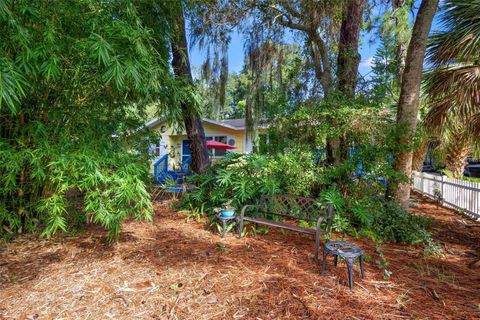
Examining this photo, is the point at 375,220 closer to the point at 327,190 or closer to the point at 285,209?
the point at 327,190

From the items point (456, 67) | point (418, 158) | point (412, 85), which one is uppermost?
point (456, 67)

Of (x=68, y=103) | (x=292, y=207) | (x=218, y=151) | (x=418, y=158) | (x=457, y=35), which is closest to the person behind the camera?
(x=68, y=103)

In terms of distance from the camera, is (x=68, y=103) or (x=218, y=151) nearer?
(x=68, y=103)

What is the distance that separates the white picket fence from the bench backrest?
11.5 ft

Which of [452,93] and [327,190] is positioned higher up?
[452,93]

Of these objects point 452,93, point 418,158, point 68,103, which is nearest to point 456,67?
point 452,93

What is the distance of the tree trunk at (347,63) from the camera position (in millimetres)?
4762

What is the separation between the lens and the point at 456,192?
6.20m

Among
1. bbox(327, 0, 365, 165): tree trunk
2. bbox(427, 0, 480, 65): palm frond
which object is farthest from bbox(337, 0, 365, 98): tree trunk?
bbox(427, 0, 480, 65): palm frond

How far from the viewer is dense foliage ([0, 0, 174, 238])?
7.93ft

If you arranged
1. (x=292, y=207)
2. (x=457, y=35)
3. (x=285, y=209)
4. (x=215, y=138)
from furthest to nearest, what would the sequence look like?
1. (x=215, y=138)
2. (x=457, y=35)
3. (x=285, y=209)
4. (x=292, y=207)

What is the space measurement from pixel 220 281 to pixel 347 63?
4.53m

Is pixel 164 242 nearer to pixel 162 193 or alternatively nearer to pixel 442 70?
pixel 162 193

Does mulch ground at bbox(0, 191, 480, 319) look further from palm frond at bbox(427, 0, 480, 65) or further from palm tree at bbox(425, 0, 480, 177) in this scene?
palm frond at bbox(427, 0, 480, 65)
